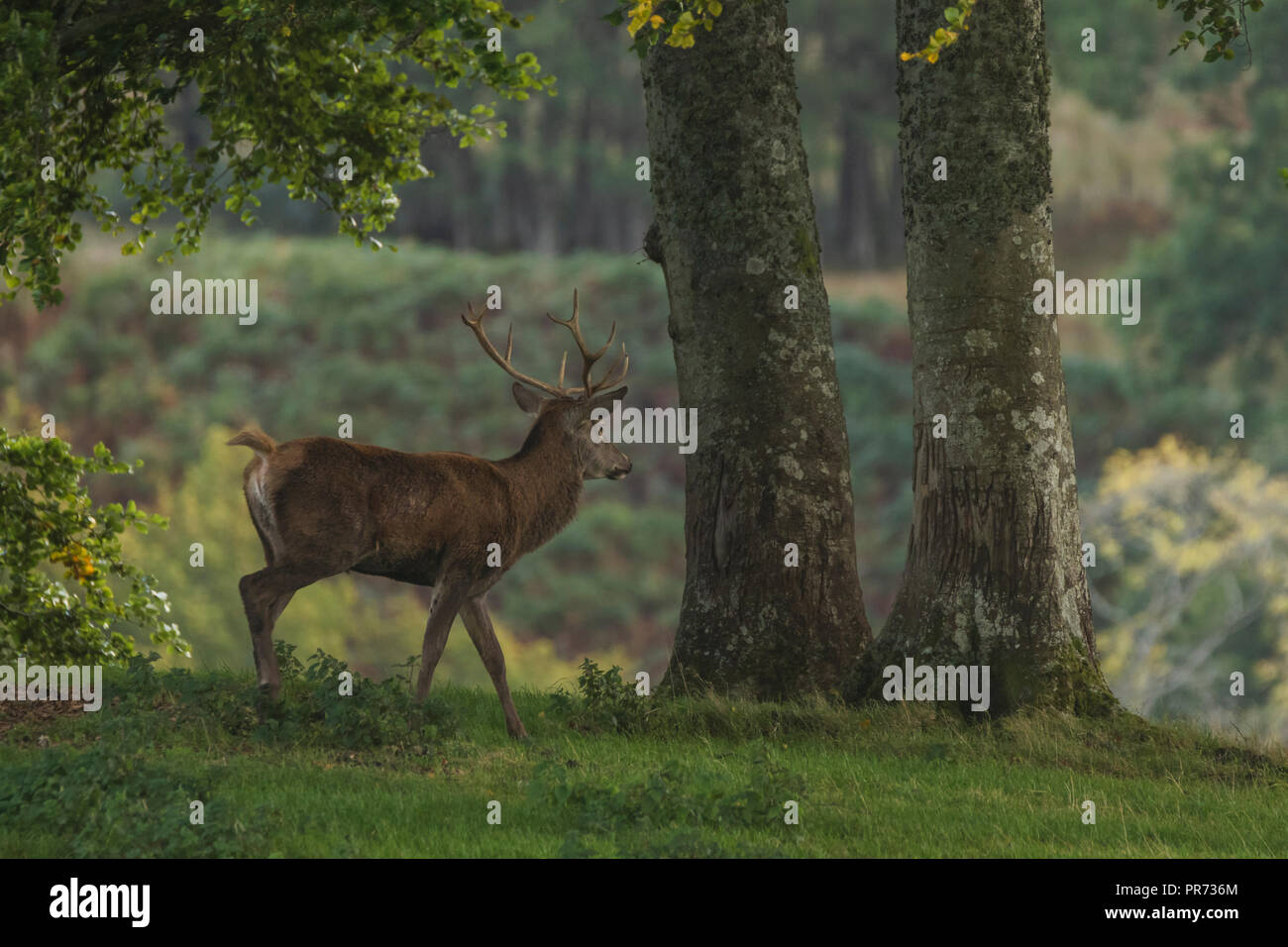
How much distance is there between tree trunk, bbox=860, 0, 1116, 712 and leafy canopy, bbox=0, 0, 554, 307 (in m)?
3.25

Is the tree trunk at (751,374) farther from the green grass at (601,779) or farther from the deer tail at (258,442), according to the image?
the deer tail at (258,442)

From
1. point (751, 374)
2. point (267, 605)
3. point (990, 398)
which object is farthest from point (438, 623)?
point (990, 398)

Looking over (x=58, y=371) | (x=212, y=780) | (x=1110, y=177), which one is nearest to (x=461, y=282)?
(x=58, y=371)

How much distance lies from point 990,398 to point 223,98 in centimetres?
651

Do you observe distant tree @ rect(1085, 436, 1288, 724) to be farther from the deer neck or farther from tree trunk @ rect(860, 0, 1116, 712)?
the deer neck

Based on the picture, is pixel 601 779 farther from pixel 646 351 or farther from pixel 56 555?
pixel 646 351

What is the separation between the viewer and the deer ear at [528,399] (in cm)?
1155

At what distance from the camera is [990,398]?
1086 cm

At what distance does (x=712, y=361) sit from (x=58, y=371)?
139 feet

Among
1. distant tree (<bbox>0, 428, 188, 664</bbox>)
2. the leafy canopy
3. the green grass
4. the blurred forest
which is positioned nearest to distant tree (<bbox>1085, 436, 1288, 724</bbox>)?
the blurred forest

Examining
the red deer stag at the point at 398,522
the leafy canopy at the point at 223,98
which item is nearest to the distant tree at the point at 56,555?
the leafy canopy at the point at 223,98

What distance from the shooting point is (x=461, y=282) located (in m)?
54.4

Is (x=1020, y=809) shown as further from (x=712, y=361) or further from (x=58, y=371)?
(x=58, y=371)

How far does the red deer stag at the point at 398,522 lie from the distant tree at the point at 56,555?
6.34ft
